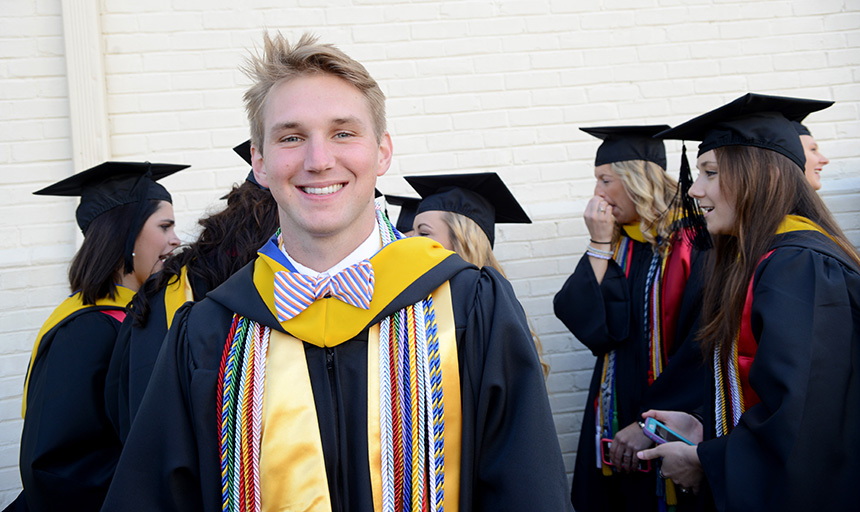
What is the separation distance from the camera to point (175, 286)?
2400 mm

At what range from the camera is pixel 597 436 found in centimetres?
334

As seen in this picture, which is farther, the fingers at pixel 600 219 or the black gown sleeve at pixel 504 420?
the fingers at pixel 600 219

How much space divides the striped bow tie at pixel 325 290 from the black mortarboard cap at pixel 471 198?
5.39ft

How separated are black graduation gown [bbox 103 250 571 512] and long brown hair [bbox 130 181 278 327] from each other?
0.82 meters

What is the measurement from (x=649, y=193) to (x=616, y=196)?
0.56 feet

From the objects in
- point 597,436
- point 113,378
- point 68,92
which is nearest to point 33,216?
point 68,92

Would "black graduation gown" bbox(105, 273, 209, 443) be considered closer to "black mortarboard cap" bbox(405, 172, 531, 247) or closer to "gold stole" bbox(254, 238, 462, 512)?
"gold stole" bbox(254, 238, 462, 512)

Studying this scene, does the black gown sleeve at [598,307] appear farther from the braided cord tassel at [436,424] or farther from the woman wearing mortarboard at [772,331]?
the braided cord tassel at [436,424]

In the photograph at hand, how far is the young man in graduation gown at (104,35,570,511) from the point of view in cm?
144

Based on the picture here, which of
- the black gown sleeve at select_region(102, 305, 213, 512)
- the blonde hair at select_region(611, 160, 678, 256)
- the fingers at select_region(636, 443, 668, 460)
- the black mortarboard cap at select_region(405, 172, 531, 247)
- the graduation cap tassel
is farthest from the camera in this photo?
the blonde hair at select_region(611, 160, 678, 256)

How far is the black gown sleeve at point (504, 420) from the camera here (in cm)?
140

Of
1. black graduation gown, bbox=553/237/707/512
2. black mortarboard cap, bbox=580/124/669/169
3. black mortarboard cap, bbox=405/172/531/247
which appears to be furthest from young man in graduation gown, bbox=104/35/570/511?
black mortarboard cap, bbox=580/124/669/169

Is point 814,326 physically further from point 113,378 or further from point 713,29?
point 713,29

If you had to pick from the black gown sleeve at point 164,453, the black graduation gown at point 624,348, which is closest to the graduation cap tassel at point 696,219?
the black graduation gown at point 624,348
